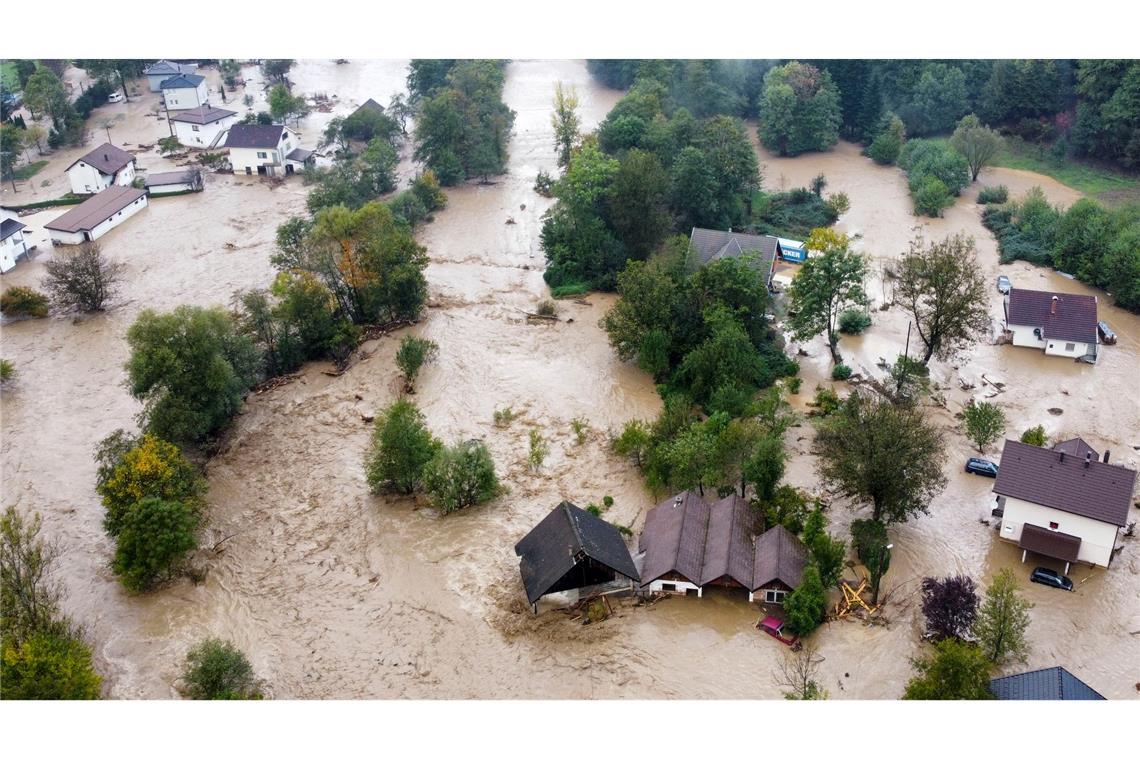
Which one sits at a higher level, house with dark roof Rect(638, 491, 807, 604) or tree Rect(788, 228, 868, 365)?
tree Rect(788, 228, 868, 365)

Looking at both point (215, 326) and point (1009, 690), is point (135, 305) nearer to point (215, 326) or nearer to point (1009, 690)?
point (215, 326)

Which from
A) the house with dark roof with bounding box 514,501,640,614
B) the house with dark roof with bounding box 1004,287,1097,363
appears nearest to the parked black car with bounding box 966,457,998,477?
the house with dark roof with bounding box 1004,287,1097,363

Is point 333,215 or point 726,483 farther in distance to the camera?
point 333,215

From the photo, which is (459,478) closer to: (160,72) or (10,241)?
(10,241)

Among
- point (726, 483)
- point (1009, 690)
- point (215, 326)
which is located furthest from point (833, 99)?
point (1009, 690)

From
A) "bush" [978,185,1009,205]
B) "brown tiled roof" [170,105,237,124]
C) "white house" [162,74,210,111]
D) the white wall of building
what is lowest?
the white wall of building

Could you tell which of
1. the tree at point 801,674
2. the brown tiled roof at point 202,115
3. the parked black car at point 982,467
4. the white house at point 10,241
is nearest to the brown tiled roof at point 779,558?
the tree at point 801,674

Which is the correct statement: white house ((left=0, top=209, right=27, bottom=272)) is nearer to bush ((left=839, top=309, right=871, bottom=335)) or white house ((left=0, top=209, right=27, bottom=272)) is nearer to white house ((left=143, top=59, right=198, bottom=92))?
white house ((left=143, top=59, right=198, bottom=92))
